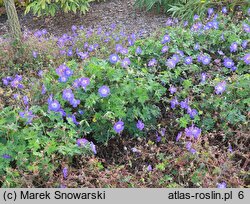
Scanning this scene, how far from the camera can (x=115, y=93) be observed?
305 cm

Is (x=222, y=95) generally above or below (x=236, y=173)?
→ above

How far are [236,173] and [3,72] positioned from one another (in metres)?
2.83

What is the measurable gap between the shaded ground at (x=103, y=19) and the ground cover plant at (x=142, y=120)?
6.70 ft

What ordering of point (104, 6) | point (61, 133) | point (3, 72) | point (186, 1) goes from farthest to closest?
point (104, 6)
point (186, 1)
point (3, 72)
point (61, 133)

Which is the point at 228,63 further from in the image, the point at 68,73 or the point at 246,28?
the point at 68,73

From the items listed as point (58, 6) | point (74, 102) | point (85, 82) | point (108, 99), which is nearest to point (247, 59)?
point (108, 99)

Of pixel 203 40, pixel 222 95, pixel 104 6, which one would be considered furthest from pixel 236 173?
pixel 104 6

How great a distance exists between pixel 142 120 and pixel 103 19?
3389 mm

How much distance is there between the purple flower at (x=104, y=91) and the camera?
2.99 meters

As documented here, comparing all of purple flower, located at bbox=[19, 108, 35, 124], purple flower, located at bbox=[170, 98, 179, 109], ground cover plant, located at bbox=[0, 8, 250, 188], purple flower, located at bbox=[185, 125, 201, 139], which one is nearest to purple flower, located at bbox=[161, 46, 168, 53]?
ground cover plant, located at bbox=[0, 8, 250, 188]

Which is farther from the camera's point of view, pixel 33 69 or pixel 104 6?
pixel 104 6

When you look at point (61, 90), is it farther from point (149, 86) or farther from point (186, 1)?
point (186, 1)

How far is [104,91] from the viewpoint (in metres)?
2.99

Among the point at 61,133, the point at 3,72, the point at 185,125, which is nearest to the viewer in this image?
the point at 61,133
